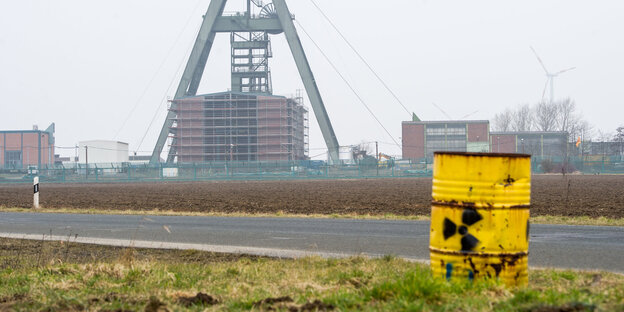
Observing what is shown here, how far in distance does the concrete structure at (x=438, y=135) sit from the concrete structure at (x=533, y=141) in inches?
159

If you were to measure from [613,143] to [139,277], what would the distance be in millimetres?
94782

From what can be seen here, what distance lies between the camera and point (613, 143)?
90.9m

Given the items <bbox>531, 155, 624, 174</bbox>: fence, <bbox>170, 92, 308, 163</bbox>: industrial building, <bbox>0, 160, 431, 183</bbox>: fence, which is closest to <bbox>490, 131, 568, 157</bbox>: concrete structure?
<bbox>531, 155, 624, 174</bbox>: fence

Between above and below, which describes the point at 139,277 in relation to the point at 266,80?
below

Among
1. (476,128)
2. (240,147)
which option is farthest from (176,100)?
(476,128)

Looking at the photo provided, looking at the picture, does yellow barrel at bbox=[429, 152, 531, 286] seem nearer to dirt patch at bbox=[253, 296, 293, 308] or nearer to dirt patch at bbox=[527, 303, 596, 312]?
dirt patch at bbox=[527, 303, 596, 312]

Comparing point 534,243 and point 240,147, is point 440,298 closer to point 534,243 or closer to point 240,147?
point 534,243

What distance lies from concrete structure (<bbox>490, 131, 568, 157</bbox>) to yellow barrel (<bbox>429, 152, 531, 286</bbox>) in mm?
90512

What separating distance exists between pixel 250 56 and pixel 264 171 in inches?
1153

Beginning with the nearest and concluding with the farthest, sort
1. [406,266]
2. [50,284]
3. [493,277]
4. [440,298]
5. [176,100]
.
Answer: [440,298], [493,277], [50,284], [406,266], [176,100]

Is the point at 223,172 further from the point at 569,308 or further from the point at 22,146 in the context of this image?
the point at 569,308

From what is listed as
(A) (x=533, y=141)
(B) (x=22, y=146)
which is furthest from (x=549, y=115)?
(B) (x=22, y=146)

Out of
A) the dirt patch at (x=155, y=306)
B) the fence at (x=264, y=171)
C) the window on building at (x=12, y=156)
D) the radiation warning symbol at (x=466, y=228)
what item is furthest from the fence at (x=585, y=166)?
the window on building at (x=12, y=156)

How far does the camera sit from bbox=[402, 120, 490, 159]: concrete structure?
9581cm
